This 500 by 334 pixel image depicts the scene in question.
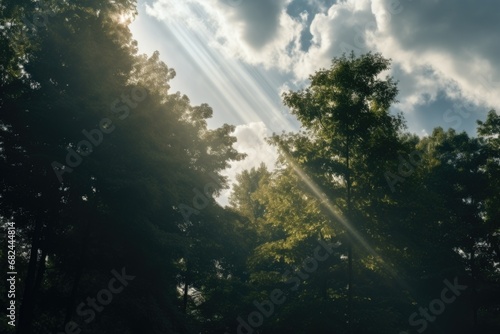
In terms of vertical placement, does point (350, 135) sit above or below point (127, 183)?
below

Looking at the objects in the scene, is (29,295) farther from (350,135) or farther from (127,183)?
(350,135)

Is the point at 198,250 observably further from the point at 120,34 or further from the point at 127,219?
the point at 120,34

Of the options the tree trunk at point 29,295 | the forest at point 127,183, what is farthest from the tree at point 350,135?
the tree trunk at point 29,295

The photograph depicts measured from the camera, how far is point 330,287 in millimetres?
20766

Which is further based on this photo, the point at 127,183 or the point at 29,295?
the point at 29,295

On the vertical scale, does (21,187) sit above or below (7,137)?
below

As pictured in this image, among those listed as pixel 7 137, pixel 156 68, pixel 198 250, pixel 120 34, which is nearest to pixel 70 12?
pixel 120 34

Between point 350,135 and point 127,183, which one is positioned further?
point 350,135

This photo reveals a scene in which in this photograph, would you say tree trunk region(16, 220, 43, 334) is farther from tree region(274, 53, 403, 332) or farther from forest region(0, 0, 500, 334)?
tree region(274, 53, 403, 332)

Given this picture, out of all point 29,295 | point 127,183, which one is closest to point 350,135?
point 127,183

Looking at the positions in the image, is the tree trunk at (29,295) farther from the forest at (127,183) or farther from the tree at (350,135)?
the tree at (350,135)

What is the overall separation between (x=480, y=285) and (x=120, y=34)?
29.4m

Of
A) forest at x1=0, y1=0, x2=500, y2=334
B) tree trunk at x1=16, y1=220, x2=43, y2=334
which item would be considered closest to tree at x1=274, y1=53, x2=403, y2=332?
forest at x1=0, y1=0, x2=500, y2=334

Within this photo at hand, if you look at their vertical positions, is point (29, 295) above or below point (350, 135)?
above
